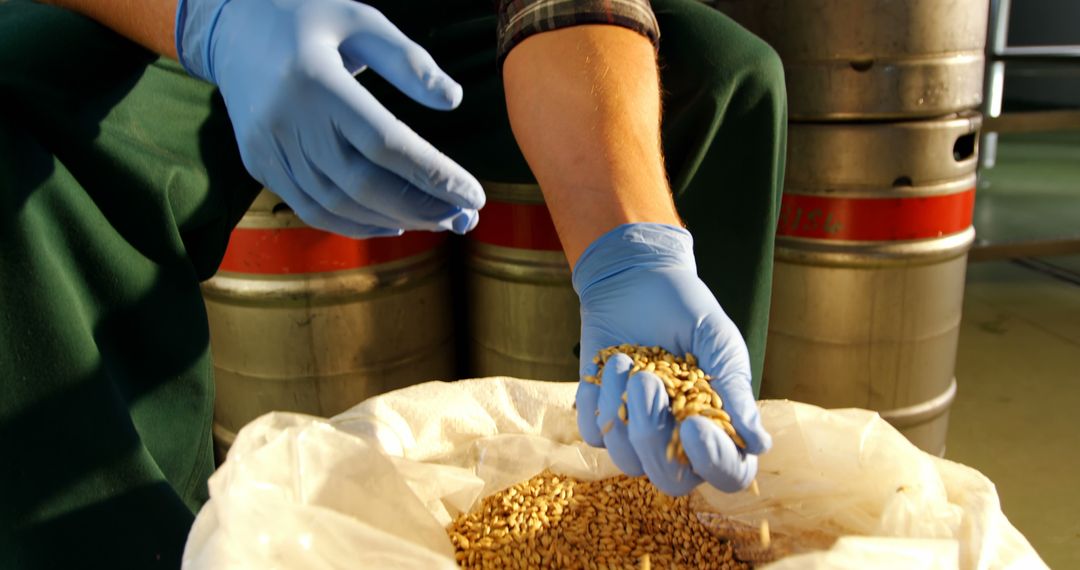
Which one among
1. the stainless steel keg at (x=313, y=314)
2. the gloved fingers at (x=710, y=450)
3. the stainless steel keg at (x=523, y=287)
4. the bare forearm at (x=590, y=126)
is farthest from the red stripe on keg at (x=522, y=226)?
the gloved fingers at (x=710, y=450)

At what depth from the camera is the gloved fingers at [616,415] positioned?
0.60m

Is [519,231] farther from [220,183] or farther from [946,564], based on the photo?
[946,564]

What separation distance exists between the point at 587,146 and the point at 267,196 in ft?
1.82

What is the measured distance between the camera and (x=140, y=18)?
0.78 meters

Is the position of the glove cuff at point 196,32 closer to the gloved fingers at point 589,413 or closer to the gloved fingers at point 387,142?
the gloved fingers at point 387,142

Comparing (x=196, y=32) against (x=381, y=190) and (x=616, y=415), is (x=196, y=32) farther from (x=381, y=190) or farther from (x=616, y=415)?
(x=616, y=415)

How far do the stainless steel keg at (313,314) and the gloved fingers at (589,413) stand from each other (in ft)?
2.20

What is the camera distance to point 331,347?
126cm

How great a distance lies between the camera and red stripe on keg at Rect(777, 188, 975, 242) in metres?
1.30

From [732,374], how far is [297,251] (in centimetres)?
78

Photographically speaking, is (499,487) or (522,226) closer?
(499,487)

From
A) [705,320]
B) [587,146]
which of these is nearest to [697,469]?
[705,320]

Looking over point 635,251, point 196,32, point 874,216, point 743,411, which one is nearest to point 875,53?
point 874,216

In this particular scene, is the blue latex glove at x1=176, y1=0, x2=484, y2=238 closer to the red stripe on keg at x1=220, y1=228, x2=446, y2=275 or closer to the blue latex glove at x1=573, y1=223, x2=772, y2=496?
the blue latex glove at x1=573, y1=223, x2=772, y2=496
